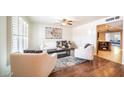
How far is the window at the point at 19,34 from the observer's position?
108 inches

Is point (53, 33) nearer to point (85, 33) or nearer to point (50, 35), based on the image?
point (50, 35)

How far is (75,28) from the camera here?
2990mm

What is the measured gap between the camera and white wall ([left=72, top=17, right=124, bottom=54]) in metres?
2.93

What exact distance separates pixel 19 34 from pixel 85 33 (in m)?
1.78

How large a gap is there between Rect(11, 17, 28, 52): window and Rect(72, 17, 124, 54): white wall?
1290 millimetres

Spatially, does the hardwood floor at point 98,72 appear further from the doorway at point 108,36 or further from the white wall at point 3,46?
the white wall at point 3,46

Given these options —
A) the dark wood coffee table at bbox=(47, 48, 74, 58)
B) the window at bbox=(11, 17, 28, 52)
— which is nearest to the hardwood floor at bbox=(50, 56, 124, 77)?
the dark wood coffee table at bbox=(47, 48, 74, 58)

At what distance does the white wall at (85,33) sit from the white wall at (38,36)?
0.19 m

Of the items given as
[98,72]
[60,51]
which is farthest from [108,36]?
[60,51]

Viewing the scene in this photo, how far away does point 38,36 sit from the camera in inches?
109

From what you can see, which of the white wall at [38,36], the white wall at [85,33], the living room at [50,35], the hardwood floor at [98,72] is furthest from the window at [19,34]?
the white wall at [85,33]
